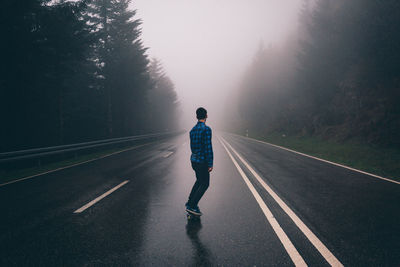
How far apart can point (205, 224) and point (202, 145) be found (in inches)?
56.0

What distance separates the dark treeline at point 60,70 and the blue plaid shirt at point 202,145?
1246cm

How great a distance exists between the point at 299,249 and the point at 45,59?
1513 cm

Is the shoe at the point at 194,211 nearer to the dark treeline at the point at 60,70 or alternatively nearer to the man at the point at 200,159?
the man at the point at 200,159

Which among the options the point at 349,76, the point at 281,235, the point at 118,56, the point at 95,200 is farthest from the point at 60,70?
the point at 349,76

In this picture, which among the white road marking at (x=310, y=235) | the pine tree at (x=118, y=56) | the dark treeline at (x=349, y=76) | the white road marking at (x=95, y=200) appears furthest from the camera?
the pine tree at (x=118, y=56)

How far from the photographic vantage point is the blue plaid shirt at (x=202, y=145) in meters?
4.01

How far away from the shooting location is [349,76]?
71.7 feet

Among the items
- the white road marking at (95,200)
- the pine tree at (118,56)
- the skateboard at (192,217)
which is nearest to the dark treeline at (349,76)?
the skateboard at (192,217)

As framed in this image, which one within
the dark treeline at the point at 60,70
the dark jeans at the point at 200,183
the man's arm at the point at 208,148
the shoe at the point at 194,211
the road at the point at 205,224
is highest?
the dark treeline at the point at 60,70

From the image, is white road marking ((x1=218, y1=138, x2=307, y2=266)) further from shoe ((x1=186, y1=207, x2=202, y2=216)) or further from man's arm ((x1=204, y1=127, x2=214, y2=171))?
man's arm ((x1=204, y1=127, x2=214, y2=171))

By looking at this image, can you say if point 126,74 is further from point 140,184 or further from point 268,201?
point 268,201

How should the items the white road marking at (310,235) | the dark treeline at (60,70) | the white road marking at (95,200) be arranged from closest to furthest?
1. the white road marking at (310,235)
2. the white road marking at (95,200)
3. the dark treeline at (60,70)

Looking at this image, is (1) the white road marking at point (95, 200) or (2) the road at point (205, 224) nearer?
(2) the road at point (205, 224)

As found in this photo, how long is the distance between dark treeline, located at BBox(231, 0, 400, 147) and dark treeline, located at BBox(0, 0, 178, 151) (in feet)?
66.0
